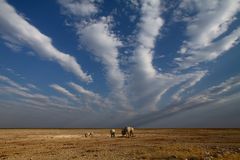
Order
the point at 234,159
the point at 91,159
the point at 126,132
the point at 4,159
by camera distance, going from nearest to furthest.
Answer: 1. the point at 234,159
2. the point at 91,159
3. the point at 4,159
4. the point at 126,132

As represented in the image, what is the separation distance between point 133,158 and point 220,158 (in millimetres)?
6251

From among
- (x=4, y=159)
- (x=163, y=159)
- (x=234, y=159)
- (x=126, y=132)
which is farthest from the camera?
(x=126, y=132)

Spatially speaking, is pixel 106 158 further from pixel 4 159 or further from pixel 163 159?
pixel 4 159

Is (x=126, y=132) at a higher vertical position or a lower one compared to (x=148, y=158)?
higher

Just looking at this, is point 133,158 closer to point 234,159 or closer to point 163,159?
point 163,159

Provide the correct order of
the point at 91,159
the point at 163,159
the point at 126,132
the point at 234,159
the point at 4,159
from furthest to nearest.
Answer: the point at 126,132 → the point at 4,159 → the point at 91,159 → the point at 163,159 → the point at 234,159

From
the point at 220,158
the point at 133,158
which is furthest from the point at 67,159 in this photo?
the point at 220,158

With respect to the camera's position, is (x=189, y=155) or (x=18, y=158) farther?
(x=18, y=158)

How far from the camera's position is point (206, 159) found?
776 inches

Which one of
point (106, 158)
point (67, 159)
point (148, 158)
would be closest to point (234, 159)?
point (148, 158)

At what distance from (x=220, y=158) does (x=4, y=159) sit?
56.7 feet

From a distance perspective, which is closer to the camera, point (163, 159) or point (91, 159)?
point (163, 159)

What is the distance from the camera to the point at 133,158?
73.2ft

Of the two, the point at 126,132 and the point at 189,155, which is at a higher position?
the point at 126,132
